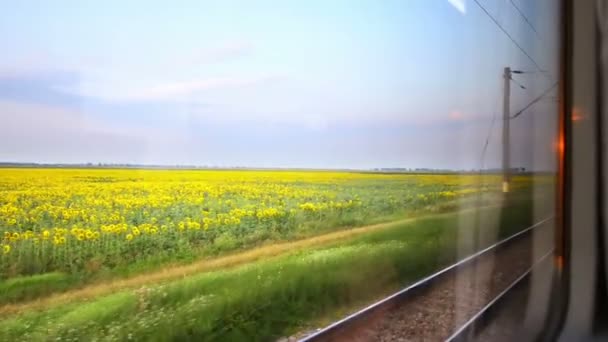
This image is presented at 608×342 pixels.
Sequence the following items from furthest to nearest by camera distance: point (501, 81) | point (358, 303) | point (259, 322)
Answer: point (501, 81) → point (358, 303) → point (259, 322)

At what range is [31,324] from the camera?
2.54 ft

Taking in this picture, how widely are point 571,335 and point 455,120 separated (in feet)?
3.84

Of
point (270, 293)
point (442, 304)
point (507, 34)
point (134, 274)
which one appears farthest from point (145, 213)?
point (507, 34)

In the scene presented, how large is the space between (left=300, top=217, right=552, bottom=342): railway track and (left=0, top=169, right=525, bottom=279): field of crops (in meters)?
0.35

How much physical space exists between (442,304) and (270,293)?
804 mm

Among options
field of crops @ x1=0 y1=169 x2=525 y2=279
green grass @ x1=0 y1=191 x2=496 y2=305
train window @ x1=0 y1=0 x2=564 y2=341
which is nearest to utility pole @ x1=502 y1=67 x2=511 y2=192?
train window @ x1=0 y1=0 x2=564 y2=341

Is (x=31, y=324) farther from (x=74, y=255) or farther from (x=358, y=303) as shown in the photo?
(x=358, y=303)

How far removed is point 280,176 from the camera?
1461 millimetres

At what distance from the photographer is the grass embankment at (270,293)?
34.4 inches

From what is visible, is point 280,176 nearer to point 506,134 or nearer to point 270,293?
point 270,293

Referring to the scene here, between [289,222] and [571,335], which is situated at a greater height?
[289,222]

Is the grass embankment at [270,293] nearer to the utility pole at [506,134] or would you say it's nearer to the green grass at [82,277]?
the green grass at [82,277]

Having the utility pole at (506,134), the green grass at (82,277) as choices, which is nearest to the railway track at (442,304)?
the utility pole at (506,134)

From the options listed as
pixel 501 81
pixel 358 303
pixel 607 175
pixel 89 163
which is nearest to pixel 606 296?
pixel 607 175
